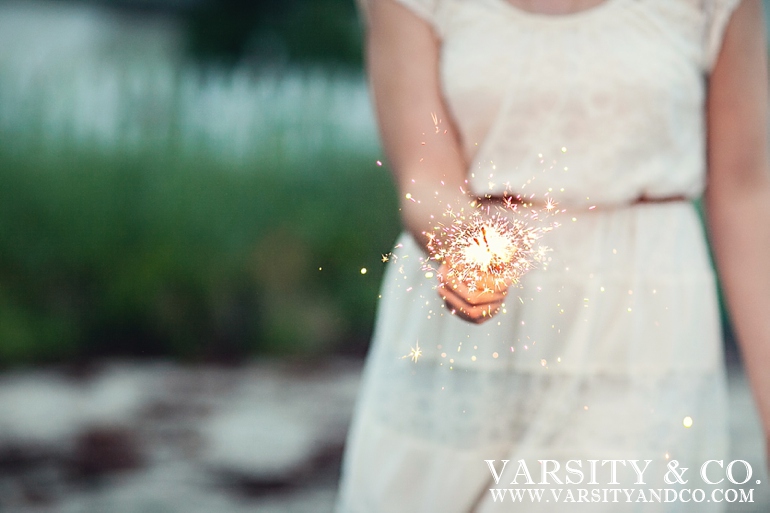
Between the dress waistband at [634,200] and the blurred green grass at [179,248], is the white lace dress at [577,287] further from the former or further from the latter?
the blurred green grass at [179,248]

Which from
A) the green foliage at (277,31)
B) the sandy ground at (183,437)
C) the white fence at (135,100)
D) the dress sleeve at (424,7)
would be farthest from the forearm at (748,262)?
the green foliage at (277,31)

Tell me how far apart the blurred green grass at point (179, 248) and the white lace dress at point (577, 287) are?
1404 millimetres

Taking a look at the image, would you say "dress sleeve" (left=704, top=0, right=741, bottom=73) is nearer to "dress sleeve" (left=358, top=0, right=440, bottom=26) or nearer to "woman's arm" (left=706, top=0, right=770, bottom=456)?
"woman's arm" (left=706, top=0, right=770, bottom=456)

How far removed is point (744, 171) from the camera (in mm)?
502

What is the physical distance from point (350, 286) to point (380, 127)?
1475mm

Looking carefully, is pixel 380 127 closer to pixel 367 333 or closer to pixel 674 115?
pixel 674 115

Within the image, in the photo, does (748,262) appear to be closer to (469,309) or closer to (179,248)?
(469,309)

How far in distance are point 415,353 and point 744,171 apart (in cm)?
23

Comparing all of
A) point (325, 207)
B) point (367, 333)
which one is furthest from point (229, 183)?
point (367, 333)

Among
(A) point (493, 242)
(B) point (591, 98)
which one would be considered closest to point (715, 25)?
(B) point (591, 98)

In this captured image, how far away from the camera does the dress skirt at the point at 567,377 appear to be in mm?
492

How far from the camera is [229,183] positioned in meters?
2.02

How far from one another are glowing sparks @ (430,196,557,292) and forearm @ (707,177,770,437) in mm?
108

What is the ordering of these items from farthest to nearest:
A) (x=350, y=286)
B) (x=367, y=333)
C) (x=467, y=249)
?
(x=367, y=333), (x=350, y=286), (x=467, y=249)
